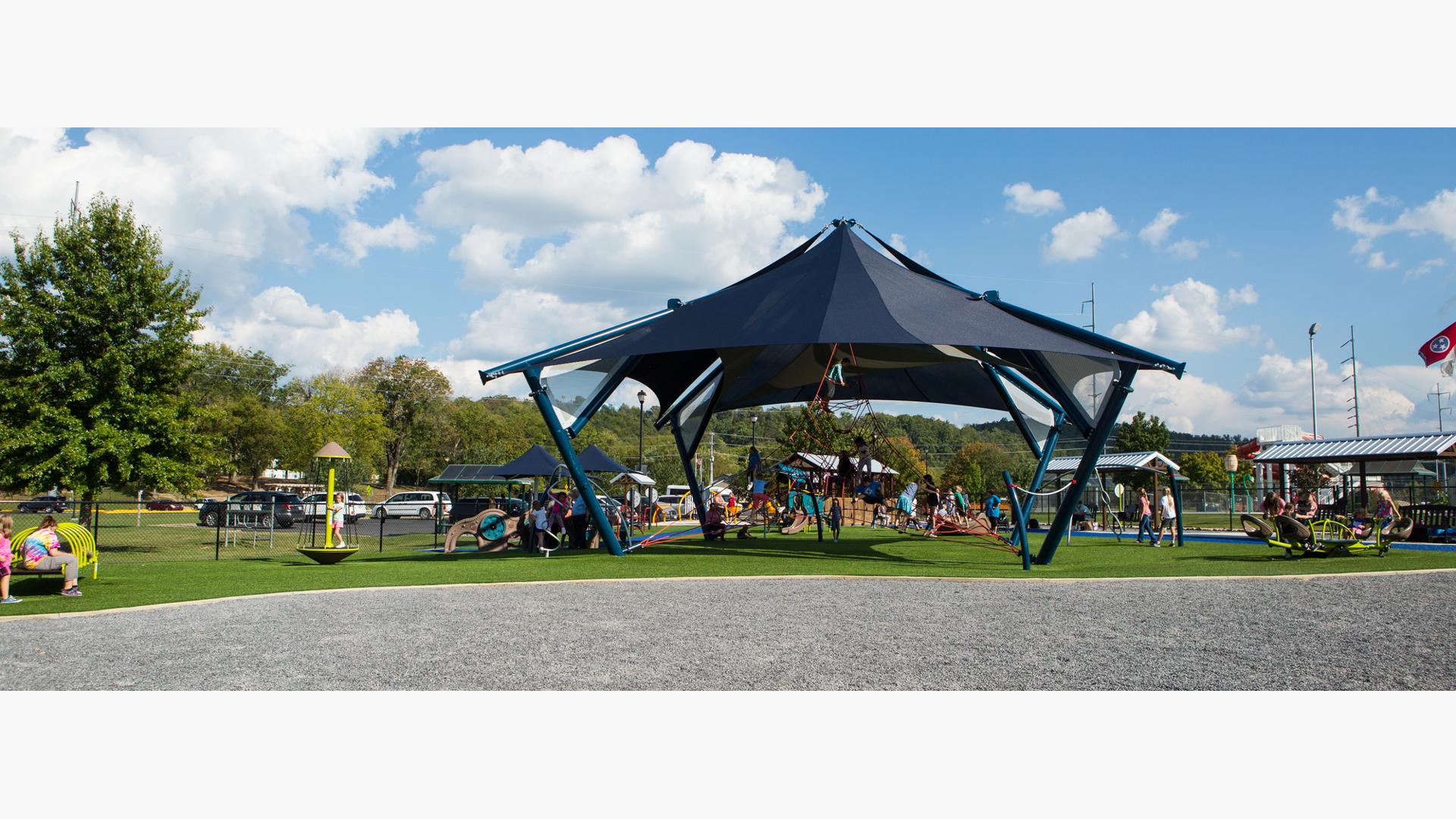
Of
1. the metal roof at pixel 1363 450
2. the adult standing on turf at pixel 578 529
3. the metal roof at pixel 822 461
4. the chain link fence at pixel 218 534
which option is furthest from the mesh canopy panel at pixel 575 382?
the metal roof at pixel 1363 450

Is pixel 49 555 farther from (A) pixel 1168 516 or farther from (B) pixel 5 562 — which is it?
(A) pixel 1168 516

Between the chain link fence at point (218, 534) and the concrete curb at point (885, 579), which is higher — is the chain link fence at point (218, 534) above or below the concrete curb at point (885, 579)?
below

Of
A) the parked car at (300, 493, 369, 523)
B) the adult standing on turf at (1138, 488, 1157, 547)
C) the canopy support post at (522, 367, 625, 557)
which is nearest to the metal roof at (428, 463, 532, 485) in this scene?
the parked car at (300, 493, 369, 523)

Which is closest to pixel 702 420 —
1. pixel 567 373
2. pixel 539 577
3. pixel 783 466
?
pixel 783 466

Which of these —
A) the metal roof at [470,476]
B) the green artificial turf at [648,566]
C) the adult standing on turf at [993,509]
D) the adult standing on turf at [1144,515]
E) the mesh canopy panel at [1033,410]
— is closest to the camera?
the green artificial turf at [648,566]

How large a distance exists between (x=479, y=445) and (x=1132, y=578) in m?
63.8

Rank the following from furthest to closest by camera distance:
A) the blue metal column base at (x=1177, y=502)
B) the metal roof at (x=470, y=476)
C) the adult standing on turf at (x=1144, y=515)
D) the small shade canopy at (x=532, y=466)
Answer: the metal roof at (x=470, y=476) → the small shade canopy at (x=532, y=466) → the adult standing on turf at (x=1144, y=515) → the blue metal column base at (x=1177, y=502)

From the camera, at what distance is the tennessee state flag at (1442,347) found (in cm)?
2144

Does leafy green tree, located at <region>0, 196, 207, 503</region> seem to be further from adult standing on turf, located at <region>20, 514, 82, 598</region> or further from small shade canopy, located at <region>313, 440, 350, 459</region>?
adult standing on turf, located at <region>20, 514, 82, 598</region>

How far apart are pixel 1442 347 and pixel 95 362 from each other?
30.4m

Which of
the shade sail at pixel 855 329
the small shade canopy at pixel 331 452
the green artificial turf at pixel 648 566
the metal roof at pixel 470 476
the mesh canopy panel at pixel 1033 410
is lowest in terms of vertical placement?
the green artificial turf at pixel 648 566

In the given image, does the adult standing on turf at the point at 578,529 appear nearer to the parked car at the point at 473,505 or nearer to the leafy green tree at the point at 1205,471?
the parked car at the point at 473,505

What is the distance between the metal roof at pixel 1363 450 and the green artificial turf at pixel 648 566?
663 centimetres

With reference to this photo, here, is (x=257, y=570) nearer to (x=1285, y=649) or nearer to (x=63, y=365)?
(x=63, y=365)
